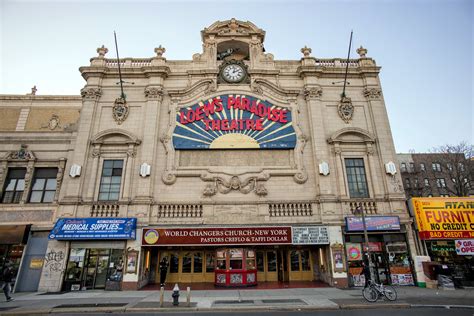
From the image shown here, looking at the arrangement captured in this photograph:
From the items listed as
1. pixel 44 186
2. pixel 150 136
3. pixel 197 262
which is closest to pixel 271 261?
pixel 197 262

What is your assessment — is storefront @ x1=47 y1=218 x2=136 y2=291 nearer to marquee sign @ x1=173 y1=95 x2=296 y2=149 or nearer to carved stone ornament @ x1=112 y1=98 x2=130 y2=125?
marquee sign @ x1=173 y1=95 x2=296 y2=149

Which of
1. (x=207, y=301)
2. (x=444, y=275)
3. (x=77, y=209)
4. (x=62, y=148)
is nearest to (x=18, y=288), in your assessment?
(x=77, y=209)

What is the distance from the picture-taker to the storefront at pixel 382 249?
17250 mm

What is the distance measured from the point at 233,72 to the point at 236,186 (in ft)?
34.7

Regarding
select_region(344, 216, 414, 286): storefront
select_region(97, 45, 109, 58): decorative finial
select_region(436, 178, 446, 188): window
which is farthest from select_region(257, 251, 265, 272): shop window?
select_region(436, 178, 446, 188): window

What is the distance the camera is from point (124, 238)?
16984mm

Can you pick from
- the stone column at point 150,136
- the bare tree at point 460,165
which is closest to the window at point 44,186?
the stone column at point 150,136

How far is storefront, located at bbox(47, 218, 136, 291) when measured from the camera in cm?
1689

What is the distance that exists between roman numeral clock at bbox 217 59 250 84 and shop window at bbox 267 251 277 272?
14.7 metres

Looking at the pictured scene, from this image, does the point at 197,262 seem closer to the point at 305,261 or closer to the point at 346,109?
the point at 305,261

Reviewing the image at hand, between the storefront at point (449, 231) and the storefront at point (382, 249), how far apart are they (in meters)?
→ 1.69

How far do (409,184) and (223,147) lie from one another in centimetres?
4040

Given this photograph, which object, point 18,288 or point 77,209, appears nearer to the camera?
point 18,288

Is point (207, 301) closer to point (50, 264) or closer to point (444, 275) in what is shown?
point (50, 264)
